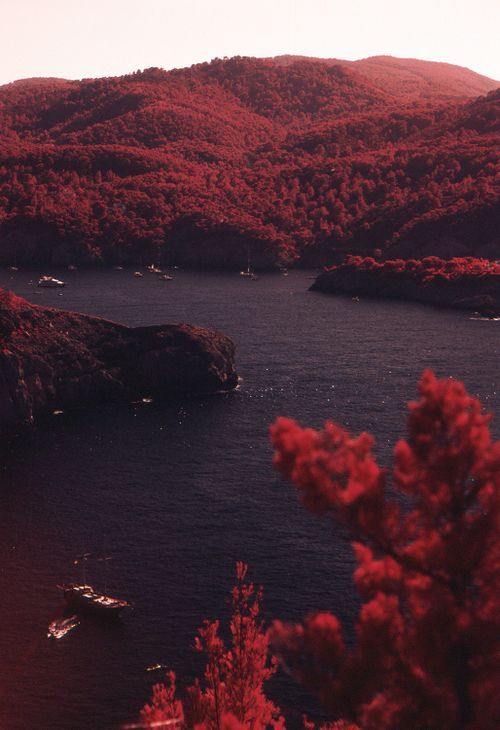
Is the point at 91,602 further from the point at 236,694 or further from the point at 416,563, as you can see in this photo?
the point at 416,563

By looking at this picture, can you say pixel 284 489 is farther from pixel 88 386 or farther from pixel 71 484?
pixel 88 386

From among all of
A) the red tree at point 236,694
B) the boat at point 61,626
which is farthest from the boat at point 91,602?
the red tree at point 236,694

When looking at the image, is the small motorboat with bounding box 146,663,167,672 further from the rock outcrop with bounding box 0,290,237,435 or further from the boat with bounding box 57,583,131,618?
the rock outcrop with bounding box 0,290,237,435

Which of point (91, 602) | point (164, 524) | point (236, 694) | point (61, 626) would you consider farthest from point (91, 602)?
point (236, 694)

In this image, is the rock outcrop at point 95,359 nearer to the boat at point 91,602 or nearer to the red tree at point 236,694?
the boat at point 91,602

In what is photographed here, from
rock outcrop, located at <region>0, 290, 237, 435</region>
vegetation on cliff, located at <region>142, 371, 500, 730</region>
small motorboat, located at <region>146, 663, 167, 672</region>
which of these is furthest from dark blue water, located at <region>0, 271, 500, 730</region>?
rock outcrop, located at <region>0, 290, 237, 435</region>

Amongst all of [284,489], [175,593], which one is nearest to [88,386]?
[284,489]

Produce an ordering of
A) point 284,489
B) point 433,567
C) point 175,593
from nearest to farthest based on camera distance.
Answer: point 433,567, point 175,593, point 284,489
